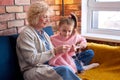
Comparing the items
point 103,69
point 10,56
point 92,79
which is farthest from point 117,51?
point 10,56

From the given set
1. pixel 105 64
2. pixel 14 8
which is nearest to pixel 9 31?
pixel 14 8

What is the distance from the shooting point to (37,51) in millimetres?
1746

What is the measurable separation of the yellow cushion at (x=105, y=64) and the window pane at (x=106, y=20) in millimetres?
564

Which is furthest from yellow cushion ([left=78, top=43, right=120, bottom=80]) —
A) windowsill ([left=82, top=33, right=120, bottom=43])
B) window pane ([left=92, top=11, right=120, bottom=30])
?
window pane ([left=92, top=11, right=120, bottom=30])

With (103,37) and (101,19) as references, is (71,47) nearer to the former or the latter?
(103,37)

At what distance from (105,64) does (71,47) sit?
600 mm

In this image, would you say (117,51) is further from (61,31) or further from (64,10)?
(64,10)

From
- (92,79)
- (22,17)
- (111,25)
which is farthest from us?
(111,25)

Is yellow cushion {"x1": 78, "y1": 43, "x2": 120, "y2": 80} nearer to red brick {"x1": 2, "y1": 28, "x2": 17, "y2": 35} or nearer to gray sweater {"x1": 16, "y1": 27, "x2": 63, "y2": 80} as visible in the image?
gray sweater {"x1": 16, "y1": 27, "x2": 63, "y2": 80}

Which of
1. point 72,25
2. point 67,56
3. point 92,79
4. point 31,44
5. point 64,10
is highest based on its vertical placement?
point 64,10

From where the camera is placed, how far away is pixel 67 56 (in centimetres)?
208

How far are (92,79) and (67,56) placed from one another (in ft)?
1.11

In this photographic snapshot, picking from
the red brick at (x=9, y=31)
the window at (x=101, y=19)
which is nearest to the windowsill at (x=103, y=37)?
the window at (x=101, y=19)

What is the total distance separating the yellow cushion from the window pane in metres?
0.56
